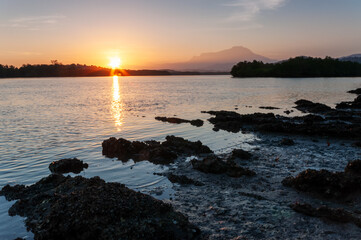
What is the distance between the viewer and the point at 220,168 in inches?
473

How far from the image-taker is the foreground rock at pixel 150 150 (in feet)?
48.1

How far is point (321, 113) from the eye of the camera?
3148 centimetres

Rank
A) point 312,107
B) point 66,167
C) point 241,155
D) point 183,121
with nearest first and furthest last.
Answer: point 66,167 → point 241,155 → point 183,121 → point 312,107

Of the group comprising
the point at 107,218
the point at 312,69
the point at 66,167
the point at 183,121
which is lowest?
the point at 66,167

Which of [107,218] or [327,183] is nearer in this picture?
[107,218]

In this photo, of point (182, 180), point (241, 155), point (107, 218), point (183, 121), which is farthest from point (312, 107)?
point (107, 218)

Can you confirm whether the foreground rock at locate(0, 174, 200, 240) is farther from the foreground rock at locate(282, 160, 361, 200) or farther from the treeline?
the treeline

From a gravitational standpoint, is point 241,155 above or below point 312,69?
below

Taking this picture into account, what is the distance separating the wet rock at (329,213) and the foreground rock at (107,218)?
3.39 metres

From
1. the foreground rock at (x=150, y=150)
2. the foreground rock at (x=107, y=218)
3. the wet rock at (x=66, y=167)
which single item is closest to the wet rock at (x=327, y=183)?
the foreground rock at (x=107, y=218)

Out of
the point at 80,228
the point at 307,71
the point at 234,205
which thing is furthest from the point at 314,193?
the point at 307,71

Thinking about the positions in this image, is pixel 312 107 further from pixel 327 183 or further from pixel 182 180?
pixel 182 180

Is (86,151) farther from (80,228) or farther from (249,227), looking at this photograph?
(249,227)

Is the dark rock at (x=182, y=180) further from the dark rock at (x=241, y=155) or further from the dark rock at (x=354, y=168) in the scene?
the dark rock at (x=354, y=168)
